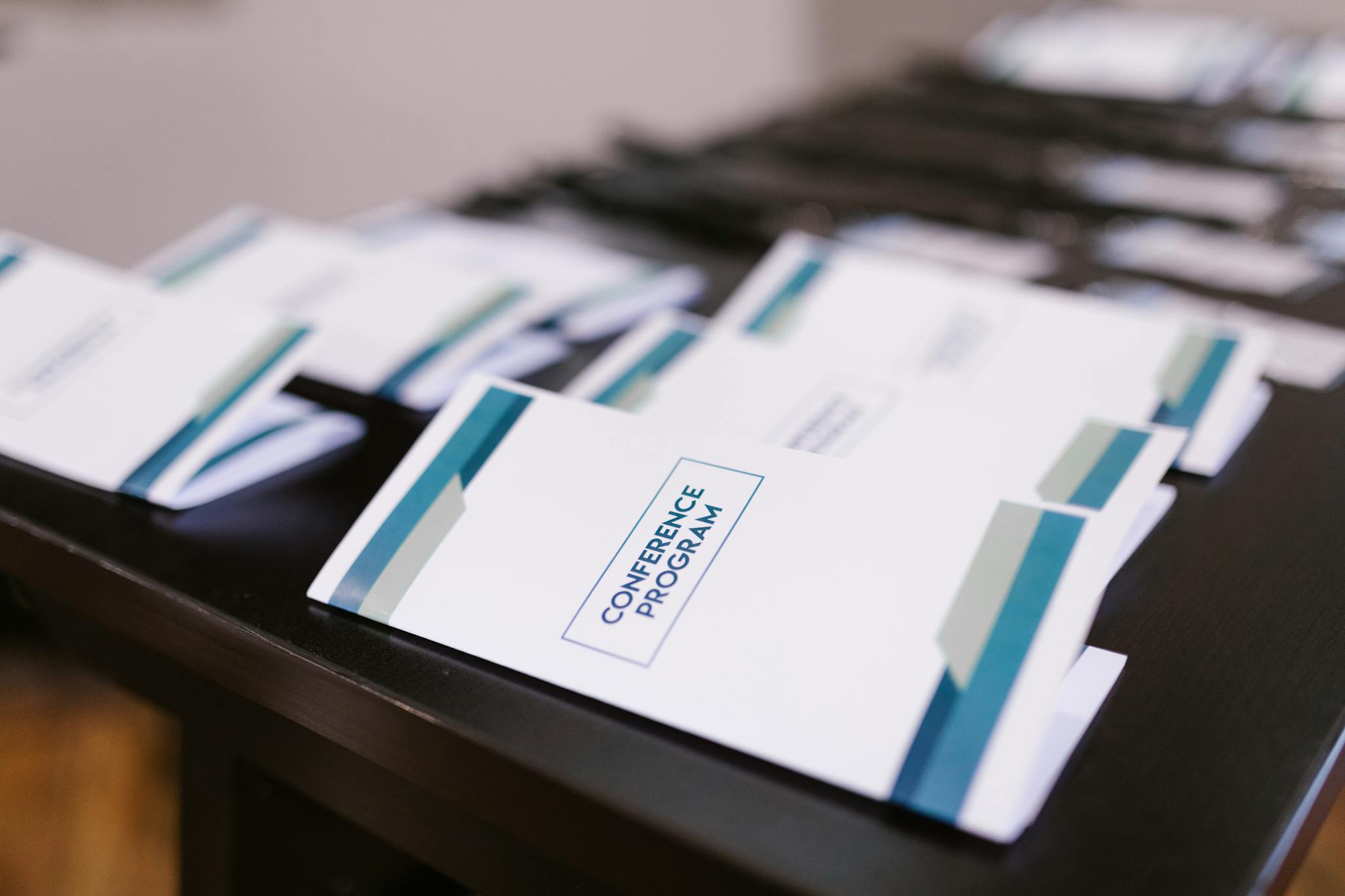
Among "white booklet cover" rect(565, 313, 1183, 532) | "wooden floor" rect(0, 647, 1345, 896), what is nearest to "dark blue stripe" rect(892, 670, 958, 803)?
"white booklet cover" rect(565, 313, 1183, 532)

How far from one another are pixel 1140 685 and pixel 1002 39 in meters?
1.91

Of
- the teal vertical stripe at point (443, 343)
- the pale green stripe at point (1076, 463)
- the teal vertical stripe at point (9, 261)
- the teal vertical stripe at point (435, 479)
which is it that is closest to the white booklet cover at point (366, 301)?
the teal vertical stripe at point (443, 343)

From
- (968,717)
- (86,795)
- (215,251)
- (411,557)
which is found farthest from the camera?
(86,795)

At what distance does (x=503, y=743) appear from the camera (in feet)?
1.45

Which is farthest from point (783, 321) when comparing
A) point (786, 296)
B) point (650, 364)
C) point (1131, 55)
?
point (1131, 55)

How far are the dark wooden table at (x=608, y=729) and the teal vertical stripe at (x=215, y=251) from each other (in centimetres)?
25

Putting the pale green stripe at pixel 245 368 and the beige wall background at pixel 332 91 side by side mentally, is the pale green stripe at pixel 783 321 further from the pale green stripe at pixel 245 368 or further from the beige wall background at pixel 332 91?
the beige wall background at pixel 332 91

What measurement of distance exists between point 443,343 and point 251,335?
153 millimetres

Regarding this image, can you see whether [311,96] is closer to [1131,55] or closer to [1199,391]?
[1131,55]

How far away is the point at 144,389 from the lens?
25.4 inches

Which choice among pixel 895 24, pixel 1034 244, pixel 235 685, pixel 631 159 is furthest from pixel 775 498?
pixel 895 24

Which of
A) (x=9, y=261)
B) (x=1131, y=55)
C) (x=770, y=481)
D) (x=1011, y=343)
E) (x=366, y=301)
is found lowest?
(x=9, y=261)

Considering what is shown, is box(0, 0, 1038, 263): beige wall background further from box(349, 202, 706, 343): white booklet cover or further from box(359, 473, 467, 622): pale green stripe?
box(359, 473, 467, 622): pale green stripe

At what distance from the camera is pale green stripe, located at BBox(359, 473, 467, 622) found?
511 mm
